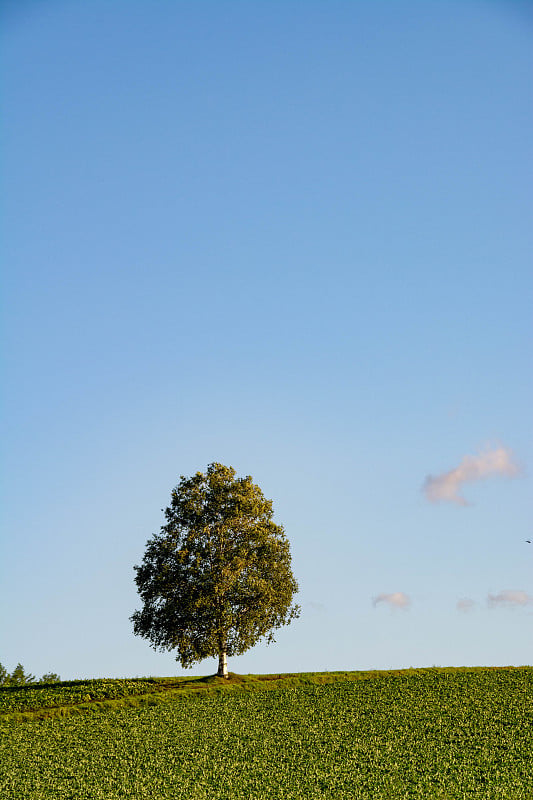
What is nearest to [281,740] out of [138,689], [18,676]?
[138,689]

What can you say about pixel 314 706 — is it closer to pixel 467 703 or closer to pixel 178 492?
pixel 467 703

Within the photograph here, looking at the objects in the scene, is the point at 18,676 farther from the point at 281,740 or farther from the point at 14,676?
the point at 281,740

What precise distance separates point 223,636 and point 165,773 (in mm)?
25505

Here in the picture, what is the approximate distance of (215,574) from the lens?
59.2 meters

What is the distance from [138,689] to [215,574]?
33.3ft

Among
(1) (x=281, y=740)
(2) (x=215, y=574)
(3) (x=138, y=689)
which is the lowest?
(1) (x=281, y=740)

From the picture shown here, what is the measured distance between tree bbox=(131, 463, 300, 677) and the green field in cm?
417

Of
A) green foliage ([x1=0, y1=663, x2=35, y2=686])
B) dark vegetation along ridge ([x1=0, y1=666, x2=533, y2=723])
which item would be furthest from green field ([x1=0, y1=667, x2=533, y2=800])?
green foliage ([x1=0, y1=663, x2=35, y2=686])

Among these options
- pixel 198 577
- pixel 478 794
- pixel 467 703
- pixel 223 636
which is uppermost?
pixel 198 577

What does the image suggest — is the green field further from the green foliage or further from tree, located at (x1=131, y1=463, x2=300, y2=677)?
the green foliage

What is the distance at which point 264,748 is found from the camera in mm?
36438

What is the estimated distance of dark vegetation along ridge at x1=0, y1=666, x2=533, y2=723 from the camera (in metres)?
50.8

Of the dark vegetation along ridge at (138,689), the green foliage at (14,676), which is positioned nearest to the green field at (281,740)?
the dark vegetation along ridge at (138,689)

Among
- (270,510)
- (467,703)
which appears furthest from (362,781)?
(270,510)
